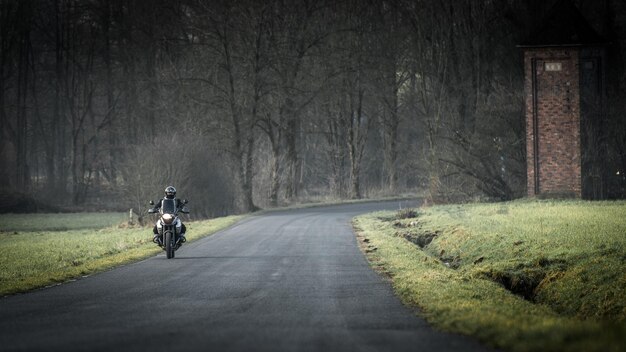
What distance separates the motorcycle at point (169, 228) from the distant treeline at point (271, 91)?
18876 mm

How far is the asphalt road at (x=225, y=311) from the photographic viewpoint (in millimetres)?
9656

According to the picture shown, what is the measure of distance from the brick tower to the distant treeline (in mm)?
1181

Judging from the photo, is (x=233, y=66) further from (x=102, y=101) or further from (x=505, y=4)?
(x=102, y=101)

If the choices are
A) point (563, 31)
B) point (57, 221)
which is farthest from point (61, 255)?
point (563, 31)

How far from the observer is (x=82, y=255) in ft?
78.5

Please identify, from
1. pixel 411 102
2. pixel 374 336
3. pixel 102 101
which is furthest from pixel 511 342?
pixel 102 101

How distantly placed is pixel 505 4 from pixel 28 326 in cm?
4183

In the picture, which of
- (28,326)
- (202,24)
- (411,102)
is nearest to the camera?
(28,326)

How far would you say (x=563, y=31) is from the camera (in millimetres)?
41156

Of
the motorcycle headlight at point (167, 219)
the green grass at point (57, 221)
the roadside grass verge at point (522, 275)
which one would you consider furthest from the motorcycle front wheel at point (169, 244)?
the green grass at point (57, 221)

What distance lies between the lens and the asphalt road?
9.66 m

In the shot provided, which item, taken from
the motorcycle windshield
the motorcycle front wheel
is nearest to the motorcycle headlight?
the motorcycle windshield

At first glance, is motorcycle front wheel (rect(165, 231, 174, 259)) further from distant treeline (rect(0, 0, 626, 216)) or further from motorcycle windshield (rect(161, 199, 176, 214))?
distant treeline (rect(0, 0, 626, 216))

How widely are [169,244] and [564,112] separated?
972 inches
